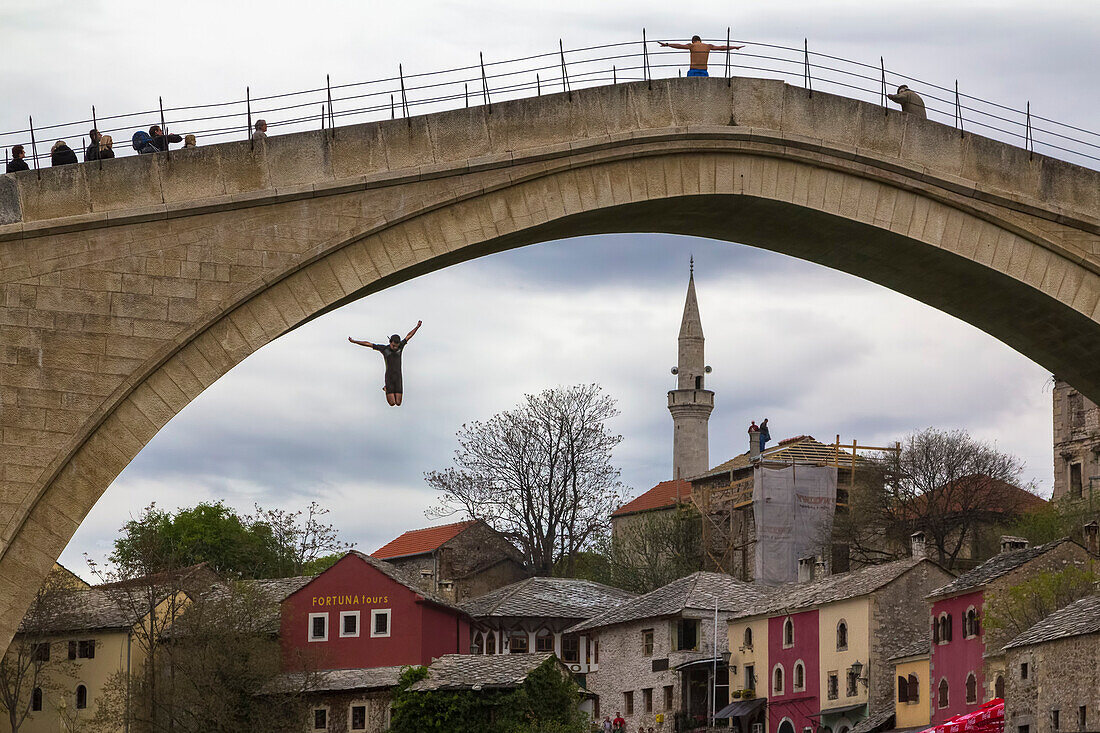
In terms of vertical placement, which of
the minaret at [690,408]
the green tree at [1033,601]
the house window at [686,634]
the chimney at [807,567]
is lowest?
the house window at [686,634]

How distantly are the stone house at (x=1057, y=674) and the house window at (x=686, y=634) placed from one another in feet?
64.9

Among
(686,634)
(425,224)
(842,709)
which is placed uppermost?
(425,224)

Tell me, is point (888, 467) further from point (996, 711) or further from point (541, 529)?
point (996, 711)

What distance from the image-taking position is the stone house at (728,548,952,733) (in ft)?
164

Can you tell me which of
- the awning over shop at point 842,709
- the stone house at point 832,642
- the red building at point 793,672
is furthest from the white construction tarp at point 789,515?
the awning over shop at point 842,709

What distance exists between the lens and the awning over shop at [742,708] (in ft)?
180

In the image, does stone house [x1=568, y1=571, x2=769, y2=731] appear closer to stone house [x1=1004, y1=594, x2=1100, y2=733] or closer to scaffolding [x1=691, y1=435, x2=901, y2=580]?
scaffolding [x1=691, y1=435, x2=901, y2=580]

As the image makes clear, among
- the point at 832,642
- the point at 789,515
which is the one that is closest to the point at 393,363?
the point at 832,642

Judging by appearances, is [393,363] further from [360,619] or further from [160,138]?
[360,619]

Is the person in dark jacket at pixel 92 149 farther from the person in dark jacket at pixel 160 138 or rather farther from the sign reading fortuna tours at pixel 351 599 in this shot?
the sign reading fortuna tours at pixel 351 599

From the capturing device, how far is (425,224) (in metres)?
19.5

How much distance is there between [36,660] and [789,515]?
101 feet

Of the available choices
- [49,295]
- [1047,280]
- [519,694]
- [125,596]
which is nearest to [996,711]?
[519,694]

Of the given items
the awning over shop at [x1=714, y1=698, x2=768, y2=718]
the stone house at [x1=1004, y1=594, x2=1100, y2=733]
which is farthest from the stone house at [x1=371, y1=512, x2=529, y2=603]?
the stone house at [x1=1004, y1=594, x2=1100, y2=733]
